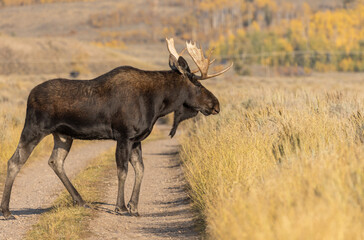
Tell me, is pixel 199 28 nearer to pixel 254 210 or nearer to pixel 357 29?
pixel 357 29

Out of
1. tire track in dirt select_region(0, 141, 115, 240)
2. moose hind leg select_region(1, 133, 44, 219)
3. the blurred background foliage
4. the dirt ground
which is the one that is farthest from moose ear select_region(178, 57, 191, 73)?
the blurred background foliage

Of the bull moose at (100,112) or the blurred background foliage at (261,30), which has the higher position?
the bull moose at (100,112)

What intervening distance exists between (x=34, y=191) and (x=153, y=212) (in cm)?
305

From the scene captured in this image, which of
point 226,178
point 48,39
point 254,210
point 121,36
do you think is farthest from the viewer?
point 121,36

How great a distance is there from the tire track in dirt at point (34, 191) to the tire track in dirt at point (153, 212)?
2.95 ft

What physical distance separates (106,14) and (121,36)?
23680mm

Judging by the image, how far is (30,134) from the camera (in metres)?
9.48

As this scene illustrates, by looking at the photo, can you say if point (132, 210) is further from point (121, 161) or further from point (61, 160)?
point (61, 160)

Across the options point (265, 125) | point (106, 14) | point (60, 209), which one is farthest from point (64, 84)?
point (106, 14)

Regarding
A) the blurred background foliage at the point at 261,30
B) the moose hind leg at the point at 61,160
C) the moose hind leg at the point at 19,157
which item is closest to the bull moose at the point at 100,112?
the moose hind leg at the point at 19,157

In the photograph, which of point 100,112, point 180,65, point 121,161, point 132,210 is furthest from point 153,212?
point 180,65

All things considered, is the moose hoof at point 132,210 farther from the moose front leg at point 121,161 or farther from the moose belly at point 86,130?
the moose belly at point 86,130

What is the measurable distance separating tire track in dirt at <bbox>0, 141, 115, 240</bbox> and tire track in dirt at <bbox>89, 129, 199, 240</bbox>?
0.90 m

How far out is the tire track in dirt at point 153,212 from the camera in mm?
8312
